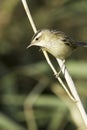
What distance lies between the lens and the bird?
430cm

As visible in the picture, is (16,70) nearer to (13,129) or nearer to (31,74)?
(31,74)

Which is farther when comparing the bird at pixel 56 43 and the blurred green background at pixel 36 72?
the blurred green background at pixel 36 72

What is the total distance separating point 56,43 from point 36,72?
0.71m

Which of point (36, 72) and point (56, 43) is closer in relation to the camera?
point (56, 43)

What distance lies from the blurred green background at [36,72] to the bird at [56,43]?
30cm

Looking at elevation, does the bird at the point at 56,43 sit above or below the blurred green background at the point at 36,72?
above

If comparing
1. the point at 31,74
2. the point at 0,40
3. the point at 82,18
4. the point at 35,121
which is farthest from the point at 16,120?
the point at 82,18

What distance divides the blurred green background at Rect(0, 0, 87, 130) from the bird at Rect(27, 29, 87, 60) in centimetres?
30

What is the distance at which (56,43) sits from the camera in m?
4.42

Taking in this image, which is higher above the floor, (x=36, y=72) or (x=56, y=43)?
(x=56, y=43)

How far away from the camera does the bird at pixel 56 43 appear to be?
14.1ft

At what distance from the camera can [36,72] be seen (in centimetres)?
508

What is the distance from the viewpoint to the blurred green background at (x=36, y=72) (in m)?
4.75

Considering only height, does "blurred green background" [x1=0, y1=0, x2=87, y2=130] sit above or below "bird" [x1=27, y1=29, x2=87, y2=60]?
below
